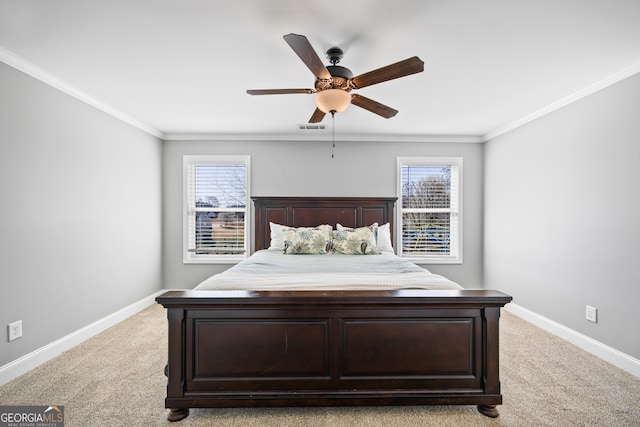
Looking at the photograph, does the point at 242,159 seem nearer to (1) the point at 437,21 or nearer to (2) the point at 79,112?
(2) the point at 79,112

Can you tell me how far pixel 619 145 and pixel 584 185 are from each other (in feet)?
1.43

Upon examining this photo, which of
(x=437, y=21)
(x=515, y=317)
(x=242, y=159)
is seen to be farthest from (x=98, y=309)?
(x=515, y=317)

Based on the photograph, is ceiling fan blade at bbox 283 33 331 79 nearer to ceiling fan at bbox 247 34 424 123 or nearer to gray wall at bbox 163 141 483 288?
ceiling fan at bbox 247 34 424 123

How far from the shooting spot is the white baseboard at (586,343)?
2.31 m

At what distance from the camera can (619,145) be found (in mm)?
2467

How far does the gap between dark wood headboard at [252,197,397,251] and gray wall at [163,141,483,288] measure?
0.18m

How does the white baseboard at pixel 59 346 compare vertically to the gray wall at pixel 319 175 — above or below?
below

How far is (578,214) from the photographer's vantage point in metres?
2.84

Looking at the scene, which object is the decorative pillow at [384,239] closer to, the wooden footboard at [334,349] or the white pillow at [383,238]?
the white pillow at [383,238]

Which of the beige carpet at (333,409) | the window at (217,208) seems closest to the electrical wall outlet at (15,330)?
the beige carpet at (333,409)

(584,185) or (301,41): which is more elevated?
(301,41)

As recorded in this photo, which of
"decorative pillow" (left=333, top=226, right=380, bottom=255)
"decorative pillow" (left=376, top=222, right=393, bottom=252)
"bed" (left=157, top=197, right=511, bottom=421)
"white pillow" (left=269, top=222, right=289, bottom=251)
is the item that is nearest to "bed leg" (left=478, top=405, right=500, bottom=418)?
"bed" (left=157, top=197, right=511, bottom=421)

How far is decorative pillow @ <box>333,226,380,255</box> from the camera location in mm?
3516

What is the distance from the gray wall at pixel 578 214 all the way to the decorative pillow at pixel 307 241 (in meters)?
2.39
